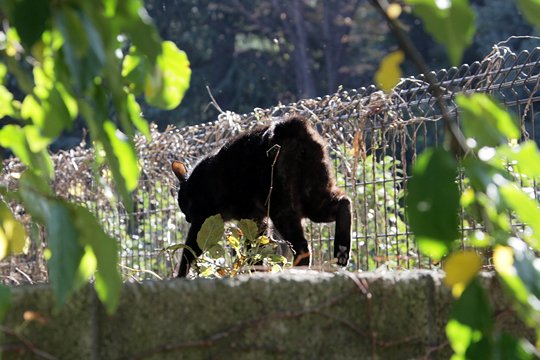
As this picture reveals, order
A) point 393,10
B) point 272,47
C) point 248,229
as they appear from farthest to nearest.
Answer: point 272,47 < point 248,229 < point 393,10

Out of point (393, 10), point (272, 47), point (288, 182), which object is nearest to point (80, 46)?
point (393, 10)

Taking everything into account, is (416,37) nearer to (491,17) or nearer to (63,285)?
(491,17)

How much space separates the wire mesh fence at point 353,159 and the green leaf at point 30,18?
161 inches

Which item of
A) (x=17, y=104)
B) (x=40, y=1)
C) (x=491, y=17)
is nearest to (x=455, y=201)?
(x=40, y=1)

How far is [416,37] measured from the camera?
28000 mm

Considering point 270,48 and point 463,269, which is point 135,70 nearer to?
point 463,269

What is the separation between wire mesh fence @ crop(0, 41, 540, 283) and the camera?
5.88 metres

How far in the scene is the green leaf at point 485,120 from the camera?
119 centimetres

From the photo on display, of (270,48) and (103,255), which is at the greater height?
(270,48)

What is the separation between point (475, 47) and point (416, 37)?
312 cm

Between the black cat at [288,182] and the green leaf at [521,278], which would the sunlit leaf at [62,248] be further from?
the black cat at [288,182]

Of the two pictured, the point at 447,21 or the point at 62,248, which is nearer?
the point at 447,21

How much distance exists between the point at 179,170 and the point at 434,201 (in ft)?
22.8

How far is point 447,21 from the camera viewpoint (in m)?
1.18
